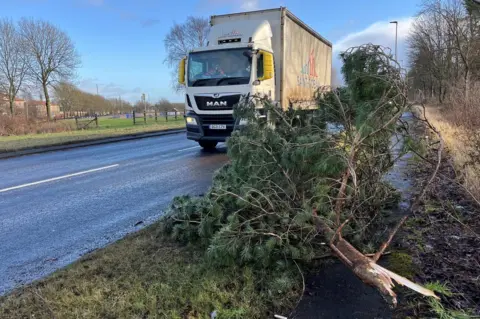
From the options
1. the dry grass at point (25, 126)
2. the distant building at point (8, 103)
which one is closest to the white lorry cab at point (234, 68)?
the dry grass at point (25, 126)

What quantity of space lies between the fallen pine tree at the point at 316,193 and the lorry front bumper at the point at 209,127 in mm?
6084

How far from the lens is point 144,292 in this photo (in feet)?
9.29

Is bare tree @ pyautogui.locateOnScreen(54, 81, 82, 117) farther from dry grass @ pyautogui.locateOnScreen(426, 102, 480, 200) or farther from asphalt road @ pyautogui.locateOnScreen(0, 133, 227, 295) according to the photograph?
dry grass @ pyautogui.locateOnScreen(426, 102, 480, 200)

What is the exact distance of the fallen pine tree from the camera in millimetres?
3027

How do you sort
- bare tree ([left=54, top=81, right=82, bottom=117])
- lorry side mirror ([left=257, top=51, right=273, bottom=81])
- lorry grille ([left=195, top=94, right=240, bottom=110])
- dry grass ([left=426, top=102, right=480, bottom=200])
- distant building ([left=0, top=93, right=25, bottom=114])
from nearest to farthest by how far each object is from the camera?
dry grass ([left=426, top=102, right=480, bottom=200])
lorry side mirror ([left=257, top=51, right=273, bottom=81])
lorry grille ([left=195, top=94, right=240, bottom=110])
distant building ([left=0, top=93, right=25, bottom=114])
bare tree ([left=54, top=81, right=82, bottom=117])

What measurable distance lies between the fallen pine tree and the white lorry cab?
560 cm

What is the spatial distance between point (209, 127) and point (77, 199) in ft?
16.7

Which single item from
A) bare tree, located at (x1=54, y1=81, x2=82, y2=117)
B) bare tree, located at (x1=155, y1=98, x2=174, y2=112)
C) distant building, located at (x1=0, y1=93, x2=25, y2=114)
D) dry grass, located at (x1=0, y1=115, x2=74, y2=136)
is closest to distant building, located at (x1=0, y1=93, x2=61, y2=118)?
distant building, located at (x1=0, y1=93, x2=25, y2=114)

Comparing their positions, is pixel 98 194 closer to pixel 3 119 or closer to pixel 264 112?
pixel 264 112

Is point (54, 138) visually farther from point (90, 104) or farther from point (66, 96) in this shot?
point (90, 104)

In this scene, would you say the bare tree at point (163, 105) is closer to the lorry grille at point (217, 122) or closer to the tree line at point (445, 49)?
the tree line at point (445, 49)

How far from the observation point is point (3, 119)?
68.7ft

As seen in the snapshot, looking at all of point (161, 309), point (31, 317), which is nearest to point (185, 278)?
point (161, 309)

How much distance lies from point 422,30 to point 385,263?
36.0m
